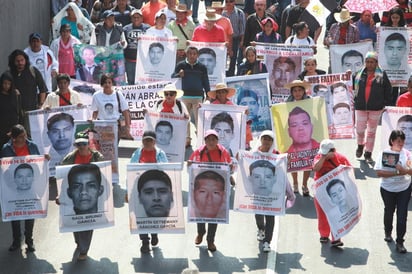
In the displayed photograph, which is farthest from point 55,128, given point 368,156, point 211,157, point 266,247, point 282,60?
point 368,156

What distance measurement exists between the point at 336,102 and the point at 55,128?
16.9ft

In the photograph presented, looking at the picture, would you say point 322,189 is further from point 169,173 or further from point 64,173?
point 64,173

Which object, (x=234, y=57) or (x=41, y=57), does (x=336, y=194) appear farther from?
(x=234, y=57)

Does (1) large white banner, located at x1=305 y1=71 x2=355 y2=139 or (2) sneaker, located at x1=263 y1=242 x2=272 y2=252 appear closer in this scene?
(2) sneaker, located at x1=263 y1=242 x2=272 y2=252

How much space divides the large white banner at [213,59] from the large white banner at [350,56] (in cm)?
220

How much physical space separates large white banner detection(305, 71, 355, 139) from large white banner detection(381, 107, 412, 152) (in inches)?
50.1

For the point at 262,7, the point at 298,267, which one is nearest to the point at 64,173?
the point at 298,267

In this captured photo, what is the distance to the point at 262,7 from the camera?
24938mm

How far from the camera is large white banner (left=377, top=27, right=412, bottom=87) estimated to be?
23922 millimetres

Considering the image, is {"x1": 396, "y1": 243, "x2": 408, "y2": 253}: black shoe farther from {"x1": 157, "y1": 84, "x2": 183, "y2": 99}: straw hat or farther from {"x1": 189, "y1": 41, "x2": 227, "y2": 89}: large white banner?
{"x1": 189, "y1": 41, "x2": 227, "y2": 89}: large white banner

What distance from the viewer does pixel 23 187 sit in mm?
16906

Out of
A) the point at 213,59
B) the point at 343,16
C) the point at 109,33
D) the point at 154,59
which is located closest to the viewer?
the point at 213,59

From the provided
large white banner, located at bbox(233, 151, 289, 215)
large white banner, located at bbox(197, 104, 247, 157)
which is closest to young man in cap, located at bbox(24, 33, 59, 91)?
large white banner, located at bbox(197, 104, 247, 157)

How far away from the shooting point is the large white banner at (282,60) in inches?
910
